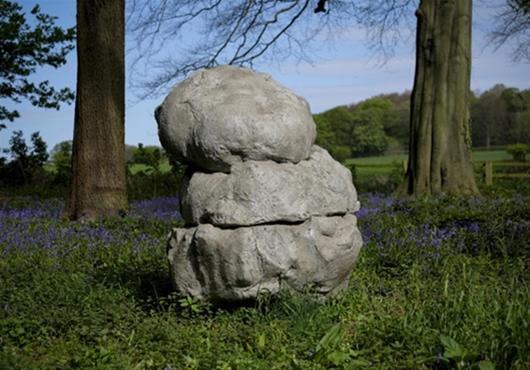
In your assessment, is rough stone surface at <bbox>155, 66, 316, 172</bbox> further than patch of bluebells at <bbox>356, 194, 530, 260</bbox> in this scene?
No

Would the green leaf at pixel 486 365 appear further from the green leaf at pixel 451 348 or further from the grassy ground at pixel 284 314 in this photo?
the green leaf at pixel 451 348

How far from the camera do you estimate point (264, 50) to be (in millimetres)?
18766

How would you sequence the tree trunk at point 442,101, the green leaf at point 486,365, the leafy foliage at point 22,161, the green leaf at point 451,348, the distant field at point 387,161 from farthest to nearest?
the distant field at point 387,161, the leafy foliage at point 22,161, the tree trunk at point 442,101, the green leaf at point 451,348, the green leaf at point 486,365

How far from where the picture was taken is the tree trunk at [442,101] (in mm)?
14617

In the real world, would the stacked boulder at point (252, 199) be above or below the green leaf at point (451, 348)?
above

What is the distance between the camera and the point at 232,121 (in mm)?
5391

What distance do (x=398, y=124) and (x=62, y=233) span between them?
3197 centimetres

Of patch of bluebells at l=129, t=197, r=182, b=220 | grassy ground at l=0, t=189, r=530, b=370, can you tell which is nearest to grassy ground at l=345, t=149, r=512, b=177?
patch of bluebells at l=129, t=197, r=182, b=220

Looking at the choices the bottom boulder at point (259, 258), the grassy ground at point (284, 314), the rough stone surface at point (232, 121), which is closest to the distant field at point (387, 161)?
the grassy ground at point (284, 314)

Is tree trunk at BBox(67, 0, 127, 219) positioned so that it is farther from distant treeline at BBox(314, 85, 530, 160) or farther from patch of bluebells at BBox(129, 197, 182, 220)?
distant treeline at BBox(314, 85, 530, 160)

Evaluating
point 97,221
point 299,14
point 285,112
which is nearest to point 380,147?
point 299,14

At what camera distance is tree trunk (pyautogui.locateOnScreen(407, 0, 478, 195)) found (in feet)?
48.0

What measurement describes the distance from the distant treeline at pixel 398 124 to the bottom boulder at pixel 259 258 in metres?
30.1

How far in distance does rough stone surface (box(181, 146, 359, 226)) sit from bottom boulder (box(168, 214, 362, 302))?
0.09 m
